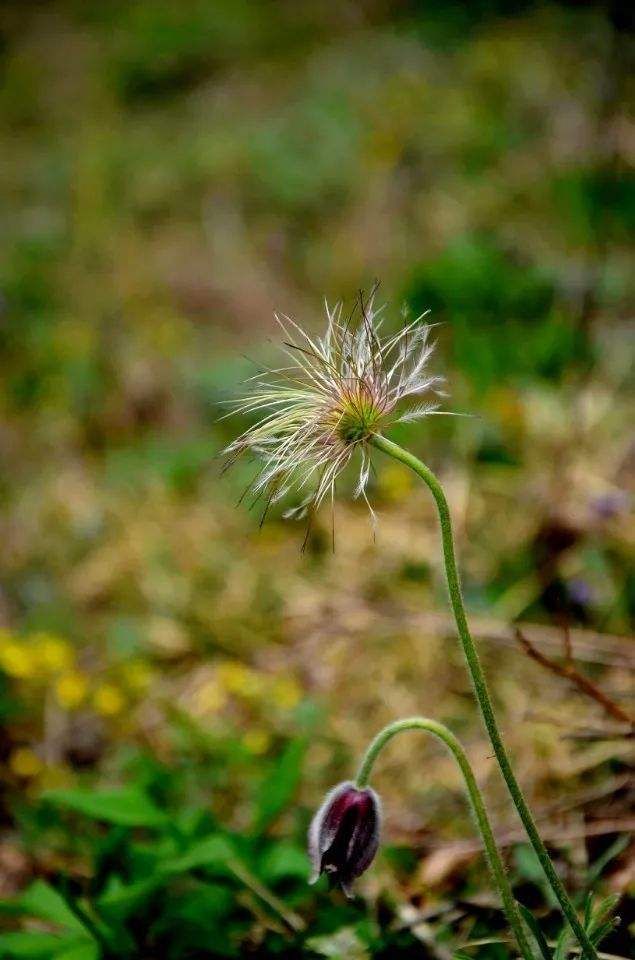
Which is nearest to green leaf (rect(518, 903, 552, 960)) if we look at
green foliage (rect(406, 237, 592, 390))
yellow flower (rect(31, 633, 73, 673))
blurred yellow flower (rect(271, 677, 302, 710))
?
blurred yellow flower (rect(271, 677, 302, 710))

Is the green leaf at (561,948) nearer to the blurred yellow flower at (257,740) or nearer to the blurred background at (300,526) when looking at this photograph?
the blurred background at (300,526)

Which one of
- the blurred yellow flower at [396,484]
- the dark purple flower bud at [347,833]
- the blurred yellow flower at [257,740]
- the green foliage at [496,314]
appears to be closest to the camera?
the dark purple flower bud at [347,833]

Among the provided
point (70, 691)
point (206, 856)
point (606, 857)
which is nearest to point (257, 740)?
point (70, 691)

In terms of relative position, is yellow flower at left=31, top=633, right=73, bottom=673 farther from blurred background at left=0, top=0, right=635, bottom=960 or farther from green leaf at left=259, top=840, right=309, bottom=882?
green leaf at left=259, top=840, right=309, bottom=882

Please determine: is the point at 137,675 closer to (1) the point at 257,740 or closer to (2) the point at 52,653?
(2) the point at 52,653

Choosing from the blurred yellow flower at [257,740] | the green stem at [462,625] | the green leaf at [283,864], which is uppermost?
the green stem at [462,625]

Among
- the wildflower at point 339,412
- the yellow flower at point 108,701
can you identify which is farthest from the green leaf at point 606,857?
the yellow flower at point 108,701

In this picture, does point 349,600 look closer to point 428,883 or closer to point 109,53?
point 428,883
